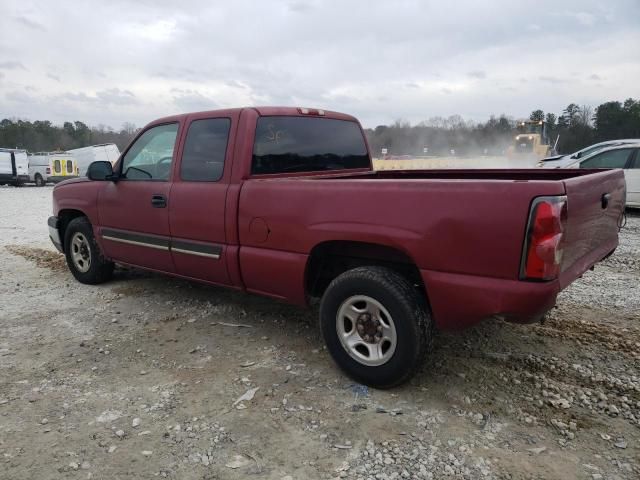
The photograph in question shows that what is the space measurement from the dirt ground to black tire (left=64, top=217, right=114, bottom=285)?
801 mm

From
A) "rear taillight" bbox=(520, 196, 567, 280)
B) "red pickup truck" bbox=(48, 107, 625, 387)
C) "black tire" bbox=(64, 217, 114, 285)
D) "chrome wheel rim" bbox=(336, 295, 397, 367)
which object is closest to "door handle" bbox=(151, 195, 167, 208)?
"red pickup truck" bbox=(48, 107, 625, 387)

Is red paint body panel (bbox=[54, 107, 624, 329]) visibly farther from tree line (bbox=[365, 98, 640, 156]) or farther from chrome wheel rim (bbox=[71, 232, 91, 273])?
tree line (bbox=[365, 98, 640, 156])

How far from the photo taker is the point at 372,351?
3.17m

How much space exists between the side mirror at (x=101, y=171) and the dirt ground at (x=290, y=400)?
1.29 meters

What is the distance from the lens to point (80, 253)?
227 inches

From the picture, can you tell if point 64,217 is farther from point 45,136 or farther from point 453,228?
point 45,136

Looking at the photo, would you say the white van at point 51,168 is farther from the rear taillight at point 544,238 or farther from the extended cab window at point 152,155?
the rear taillight at point 544,238

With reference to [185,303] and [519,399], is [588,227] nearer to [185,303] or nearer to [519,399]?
[519,399]

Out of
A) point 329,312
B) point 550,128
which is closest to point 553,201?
point 329,312

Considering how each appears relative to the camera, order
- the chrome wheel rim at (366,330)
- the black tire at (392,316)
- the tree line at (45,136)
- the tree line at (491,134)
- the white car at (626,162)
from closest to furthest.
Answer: the black tire at (392,316), the chrome wheel rim at (366,330), the white car at (626,162), the tree line at (491,134), the tree line at (45,136)

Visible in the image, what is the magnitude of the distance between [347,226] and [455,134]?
5181 cm

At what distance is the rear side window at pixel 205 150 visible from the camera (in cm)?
400

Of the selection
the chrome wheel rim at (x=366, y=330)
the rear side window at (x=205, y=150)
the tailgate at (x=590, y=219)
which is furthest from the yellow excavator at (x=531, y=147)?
the chrome wheel rim at (x=366, y=330)

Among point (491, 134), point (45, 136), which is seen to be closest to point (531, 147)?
point (491, 134)
